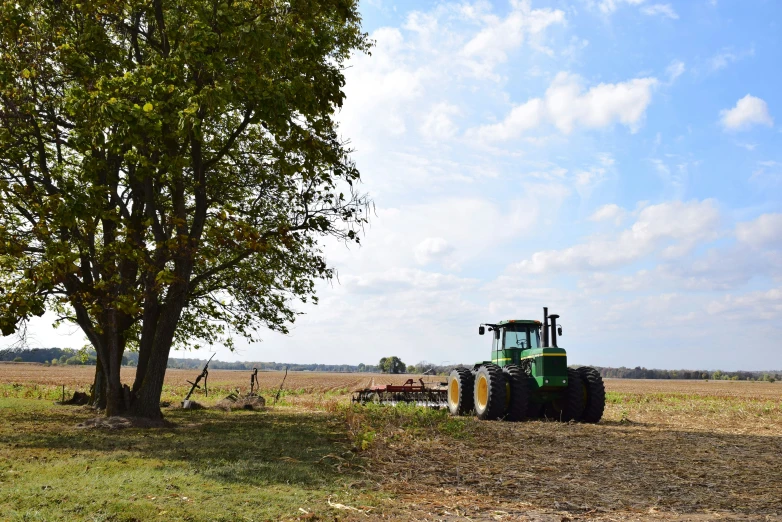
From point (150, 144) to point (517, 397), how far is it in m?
11.2

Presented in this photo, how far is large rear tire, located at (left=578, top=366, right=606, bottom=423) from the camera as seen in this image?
643 inches

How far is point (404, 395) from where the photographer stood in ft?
67.3

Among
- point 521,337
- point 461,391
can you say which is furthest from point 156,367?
point 521,337

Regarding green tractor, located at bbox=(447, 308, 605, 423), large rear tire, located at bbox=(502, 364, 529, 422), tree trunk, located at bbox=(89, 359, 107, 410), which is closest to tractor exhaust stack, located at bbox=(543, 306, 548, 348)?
green tractor, located at bbox=(447, 308, 605, 423)

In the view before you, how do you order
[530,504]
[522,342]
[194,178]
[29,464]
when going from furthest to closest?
[522,342], [194,178], [29,464], [530,504]

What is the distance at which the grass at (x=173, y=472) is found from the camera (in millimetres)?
6184

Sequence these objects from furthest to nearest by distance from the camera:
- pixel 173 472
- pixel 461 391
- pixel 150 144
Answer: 1. pixel 461 391
2. pixel 150 144
3. pixel 173 472

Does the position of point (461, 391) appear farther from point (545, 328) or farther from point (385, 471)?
point (385, 471)

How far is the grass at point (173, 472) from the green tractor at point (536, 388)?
195 inches

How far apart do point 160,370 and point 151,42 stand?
8137 mm

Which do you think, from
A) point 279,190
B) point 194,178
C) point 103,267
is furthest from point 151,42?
point 103,267

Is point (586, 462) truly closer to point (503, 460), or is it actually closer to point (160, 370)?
point (503, 460)

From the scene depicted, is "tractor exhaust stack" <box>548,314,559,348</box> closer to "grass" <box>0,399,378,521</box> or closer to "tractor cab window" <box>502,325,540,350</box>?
"tractor cab window" <box>502,325,540,350</box>

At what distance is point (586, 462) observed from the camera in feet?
32.0
